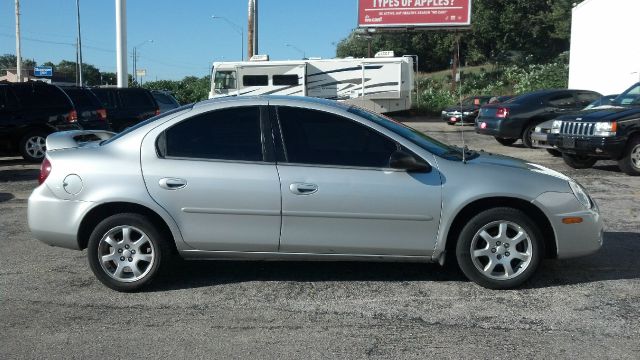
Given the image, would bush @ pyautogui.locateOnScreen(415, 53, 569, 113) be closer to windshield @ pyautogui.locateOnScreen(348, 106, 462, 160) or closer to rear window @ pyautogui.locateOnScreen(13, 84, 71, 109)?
rear window @ pyautogui.locateOnScreen(13, 84, 71, 109)

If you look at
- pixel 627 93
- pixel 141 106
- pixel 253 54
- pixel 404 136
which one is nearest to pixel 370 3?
pixel 253 54

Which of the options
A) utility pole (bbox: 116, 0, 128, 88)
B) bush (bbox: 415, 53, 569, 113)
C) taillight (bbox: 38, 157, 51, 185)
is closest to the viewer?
taillight (bbox: 38, 157, 51, 185)

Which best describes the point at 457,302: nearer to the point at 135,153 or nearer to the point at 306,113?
the point at 306,113

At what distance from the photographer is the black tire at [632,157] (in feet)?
36.4

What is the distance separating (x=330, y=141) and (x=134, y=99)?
13.7 metres

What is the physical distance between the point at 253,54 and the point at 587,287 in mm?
28547

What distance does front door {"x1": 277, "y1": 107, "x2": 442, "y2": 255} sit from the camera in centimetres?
489

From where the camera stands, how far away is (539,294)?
5.02 m

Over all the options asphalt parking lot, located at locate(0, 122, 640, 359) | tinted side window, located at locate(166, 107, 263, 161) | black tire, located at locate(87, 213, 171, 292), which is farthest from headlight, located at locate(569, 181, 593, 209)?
black tire, located at locate(87, 213, 171, 292)

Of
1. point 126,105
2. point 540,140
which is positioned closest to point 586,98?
point 540,140

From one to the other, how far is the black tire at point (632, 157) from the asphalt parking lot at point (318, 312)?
543 centimetres

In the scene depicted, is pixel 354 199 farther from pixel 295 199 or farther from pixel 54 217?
pixel 54 217

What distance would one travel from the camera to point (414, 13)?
3691cm

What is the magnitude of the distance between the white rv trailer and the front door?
80.4ft
